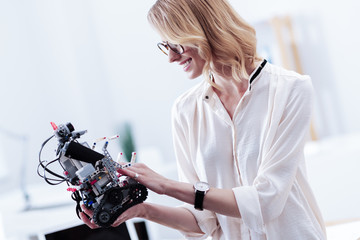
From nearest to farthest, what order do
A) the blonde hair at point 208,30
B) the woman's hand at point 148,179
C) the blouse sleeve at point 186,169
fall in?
the woman's hand at point 148,179 → the blonde hair at point 208,30 → the blouse sleeve at point 186,169

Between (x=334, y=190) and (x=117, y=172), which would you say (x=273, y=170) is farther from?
(x=334, y=190)

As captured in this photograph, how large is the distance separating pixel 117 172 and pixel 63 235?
93 centimetres

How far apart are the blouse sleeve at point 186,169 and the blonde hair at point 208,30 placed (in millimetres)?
223

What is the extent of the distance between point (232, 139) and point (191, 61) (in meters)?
0.28

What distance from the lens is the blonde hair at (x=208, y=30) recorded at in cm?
Result: 145

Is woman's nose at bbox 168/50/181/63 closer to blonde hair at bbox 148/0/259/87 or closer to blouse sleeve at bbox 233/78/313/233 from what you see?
blonde hair at bbox 148/0/259/87

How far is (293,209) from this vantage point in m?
1.43

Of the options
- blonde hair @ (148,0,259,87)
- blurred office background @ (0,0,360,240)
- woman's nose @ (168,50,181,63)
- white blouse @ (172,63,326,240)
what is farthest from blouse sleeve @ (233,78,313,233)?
blurred office background @ (0,0,360,240)

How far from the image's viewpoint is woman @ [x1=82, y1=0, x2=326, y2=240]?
1.38m

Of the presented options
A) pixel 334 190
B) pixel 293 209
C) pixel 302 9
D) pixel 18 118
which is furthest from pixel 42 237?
pixel 302 9

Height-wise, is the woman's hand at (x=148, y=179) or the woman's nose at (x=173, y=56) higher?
the woman's nose at (x=173, y=56)

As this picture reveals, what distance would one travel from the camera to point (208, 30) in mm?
1486

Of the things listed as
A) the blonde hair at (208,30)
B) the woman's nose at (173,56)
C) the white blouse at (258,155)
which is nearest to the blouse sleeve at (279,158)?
the white blouse at (258,155)

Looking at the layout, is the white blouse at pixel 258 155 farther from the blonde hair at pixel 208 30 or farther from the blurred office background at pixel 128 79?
the blurred office background at pixel 128 79
